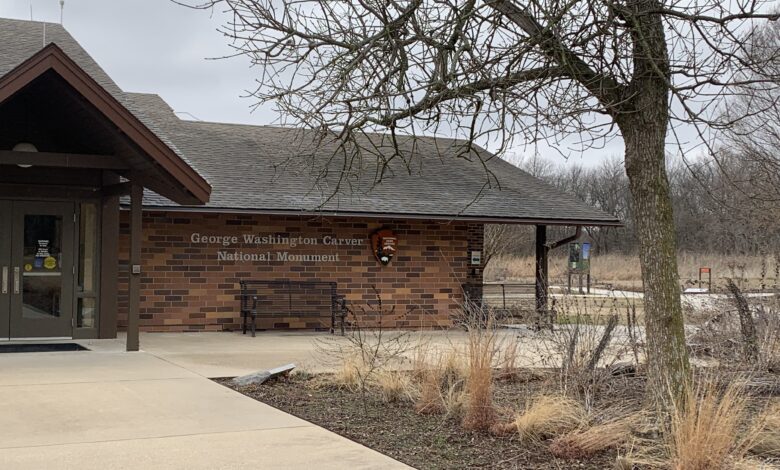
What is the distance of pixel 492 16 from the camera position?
783 cm

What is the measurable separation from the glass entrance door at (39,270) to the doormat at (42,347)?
0.69 m

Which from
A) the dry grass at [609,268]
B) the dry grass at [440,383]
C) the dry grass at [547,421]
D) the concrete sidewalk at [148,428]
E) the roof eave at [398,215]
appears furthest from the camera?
the dry grass at [609,268]

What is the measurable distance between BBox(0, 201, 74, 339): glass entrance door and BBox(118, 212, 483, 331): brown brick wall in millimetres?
1123

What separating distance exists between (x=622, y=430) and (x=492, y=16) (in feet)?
11.9

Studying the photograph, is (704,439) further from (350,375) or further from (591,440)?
(350,375)

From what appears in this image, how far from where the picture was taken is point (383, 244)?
18.1m

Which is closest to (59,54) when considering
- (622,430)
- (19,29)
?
(19,29)

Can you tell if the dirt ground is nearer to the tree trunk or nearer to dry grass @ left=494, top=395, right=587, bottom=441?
dry grass @ left=494, top=395, right=587, bottom=441

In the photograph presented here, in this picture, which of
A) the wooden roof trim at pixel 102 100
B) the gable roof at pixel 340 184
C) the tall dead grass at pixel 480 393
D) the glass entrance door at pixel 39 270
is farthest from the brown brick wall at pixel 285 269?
→ the tall dead grass at pixel 480 393

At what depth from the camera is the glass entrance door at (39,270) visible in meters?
14.1

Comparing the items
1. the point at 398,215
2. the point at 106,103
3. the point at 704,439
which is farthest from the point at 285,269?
the point at 704,439

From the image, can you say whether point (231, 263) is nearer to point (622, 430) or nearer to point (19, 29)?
point (19, 29)

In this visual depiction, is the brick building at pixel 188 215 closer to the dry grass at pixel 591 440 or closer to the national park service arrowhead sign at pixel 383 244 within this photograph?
the national park service arrowhead sign at pixel 383 244

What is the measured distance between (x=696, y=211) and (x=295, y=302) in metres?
37.4
